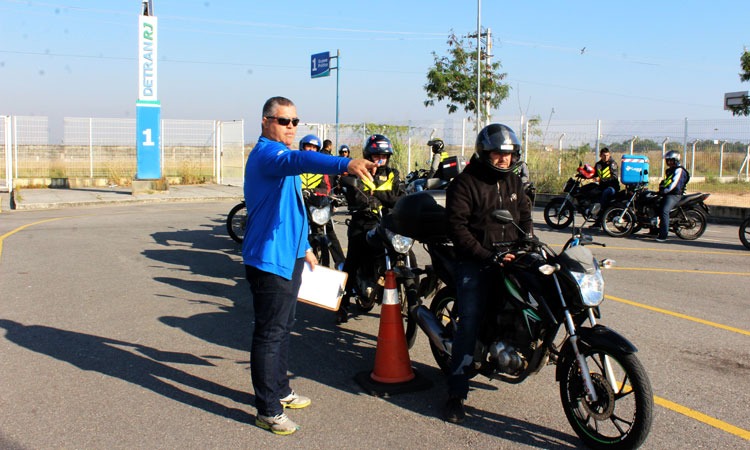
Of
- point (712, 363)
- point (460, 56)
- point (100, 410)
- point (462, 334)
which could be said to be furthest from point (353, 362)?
point (460, 56)

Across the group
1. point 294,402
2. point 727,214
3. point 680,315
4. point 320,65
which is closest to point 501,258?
point 294,402

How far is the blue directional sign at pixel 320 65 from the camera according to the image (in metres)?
25.9

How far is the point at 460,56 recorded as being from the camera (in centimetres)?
2670

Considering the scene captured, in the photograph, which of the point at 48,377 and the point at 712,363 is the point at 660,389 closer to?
the point at 712,363

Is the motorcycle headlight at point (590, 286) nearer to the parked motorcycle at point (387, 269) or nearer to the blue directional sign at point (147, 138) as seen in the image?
the parked motorcycle at point (387, 269)

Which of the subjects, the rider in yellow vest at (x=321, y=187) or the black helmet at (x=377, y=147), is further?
the rider in yellow vest at (x=321, y=187)

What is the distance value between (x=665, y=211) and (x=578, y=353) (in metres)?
10.0

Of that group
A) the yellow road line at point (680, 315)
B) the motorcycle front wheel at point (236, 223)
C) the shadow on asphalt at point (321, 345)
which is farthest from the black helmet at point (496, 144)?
the motorcycle front wheel at point (236, 223)

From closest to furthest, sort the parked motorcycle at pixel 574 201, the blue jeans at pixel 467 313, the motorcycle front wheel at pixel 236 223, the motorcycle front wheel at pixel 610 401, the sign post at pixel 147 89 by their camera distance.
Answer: the motorcycle front wheel at pixel 610 401
the blue jeans at pixel 467 313
the motorcycle front wheel at pixel 236 223
the parked motorcycle at pixel 574 201
the sign post at pixel 147 89

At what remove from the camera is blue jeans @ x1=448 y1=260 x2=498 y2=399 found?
4395mm

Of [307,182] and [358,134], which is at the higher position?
[358,134]

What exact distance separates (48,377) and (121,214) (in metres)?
12.6

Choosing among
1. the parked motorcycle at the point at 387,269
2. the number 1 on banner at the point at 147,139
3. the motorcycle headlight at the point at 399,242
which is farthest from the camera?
the number 1 on banner at the point at 147,139

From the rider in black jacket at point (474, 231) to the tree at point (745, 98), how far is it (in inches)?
669
